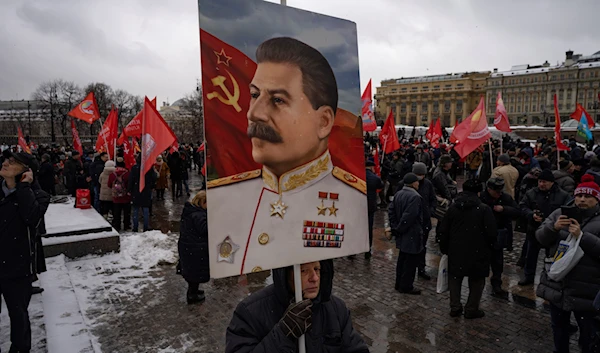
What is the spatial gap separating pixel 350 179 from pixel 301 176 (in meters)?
0.40

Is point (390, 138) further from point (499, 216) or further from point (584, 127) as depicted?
point (499, 216)

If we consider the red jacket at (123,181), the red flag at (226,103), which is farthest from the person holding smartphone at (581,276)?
the red jacket at (123,181)

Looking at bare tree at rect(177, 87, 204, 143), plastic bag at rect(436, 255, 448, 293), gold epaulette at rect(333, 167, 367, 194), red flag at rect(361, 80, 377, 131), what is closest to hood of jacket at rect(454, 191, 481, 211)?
plastic bag at rect(436, 255, 448, 293)

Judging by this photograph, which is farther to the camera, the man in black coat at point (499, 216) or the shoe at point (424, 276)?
the shoe at point (424, 276)

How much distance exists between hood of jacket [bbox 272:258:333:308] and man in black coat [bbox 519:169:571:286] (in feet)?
17.0

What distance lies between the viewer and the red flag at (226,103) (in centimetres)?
192

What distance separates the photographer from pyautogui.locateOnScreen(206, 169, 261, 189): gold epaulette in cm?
197

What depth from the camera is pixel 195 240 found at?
5.57 metres

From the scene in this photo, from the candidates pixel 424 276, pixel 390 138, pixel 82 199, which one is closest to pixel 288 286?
pixel 424 276

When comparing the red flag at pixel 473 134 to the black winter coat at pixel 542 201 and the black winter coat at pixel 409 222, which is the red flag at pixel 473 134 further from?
the black winter coat at pixel 409 222

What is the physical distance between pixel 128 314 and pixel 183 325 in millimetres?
912

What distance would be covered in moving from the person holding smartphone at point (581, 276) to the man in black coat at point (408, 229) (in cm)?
215

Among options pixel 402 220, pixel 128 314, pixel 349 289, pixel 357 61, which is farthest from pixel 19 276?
pixel 402 220

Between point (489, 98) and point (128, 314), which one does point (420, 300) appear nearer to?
point (128, 314)
